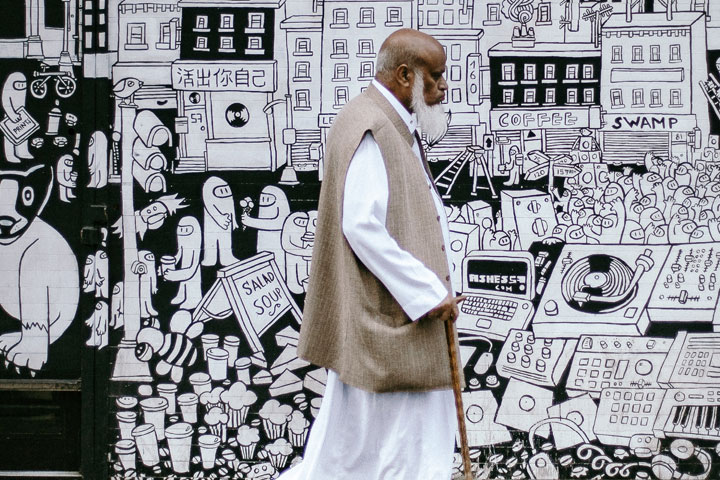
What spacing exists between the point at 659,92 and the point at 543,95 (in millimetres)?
605

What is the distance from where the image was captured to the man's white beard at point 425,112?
3.74m

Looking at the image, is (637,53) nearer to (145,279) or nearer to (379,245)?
(379,245)

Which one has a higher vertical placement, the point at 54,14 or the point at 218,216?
the point at 54,14

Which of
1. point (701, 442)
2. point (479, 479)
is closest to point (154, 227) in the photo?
point (479, 479)

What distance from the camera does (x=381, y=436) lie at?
3703 millimetres

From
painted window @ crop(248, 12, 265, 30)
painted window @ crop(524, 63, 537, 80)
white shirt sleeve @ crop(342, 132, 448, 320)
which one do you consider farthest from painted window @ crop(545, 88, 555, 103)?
white shirt sleeve @ crop(342, 132, 448, 320)

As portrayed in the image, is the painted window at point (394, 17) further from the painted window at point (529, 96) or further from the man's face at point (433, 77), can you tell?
the man's face at point (433, 77)

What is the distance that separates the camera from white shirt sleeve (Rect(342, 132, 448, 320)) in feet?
11.4

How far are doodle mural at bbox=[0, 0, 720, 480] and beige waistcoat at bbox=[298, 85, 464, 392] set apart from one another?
46.5 inches

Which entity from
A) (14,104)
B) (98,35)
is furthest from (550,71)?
(14,104)

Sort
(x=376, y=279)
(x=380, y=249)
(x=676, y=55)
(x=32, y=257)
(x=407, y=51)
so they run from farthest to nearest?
(x=32, y=257) → (x=676, y=55) → (x=407, y=51) → (x=376, y=279) → (x=380, y=249)

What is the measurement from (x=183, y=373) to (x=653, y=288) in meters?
2.52

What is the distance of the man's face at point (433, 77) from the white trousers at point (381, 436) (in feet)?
3.94

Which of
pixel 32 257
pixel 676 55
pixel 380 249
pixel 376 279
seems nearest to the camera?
pixel 380 249
